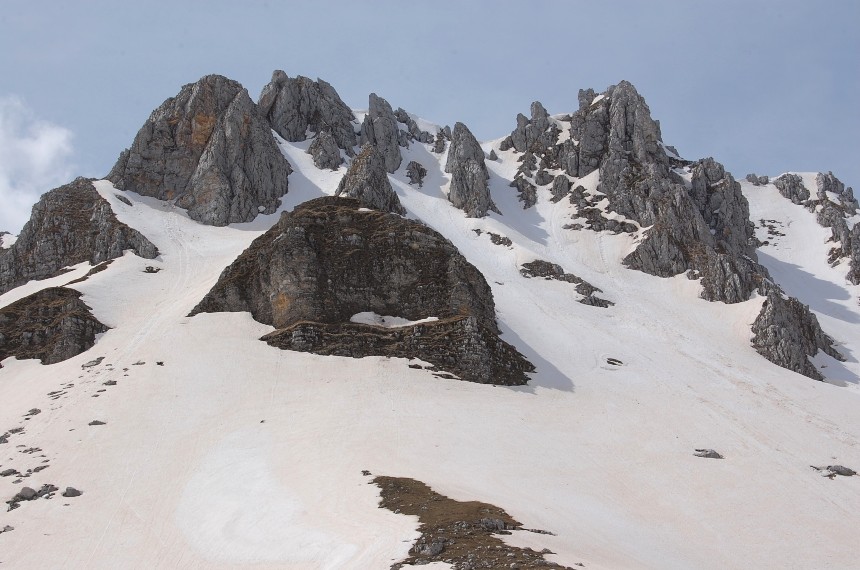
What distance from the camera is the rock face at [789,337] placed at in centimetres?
6556

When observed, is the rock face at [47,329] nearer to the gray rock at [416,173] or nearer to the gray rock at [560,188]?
the gray rock at [416,173]

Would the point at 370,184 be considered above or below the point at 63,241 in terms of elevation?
above

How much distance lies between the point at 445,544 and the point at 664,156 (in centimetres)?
11013

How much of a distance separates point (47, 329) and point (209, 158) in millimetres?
50419

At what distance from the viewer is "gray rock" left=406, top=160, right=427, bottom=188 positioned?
376ft

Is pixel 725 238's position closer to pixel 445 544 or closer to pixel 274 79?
pixel 274 79

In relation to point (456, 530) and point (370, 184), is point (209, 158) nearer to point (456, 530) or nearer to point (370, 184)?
point (370, 184)

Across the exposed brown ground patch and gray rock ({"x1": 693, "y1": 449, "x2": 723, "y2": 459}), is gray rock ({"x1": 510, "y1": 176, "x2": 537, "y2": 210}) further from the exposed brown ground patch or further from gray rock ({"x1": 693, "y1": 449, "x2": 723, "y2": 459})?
the exposed brown ground patch

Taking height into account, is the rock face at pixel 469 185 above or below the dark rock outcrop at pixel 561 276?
above

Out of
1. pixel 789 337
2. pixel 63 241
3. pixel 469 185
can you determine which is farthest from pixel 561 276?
pixel 63 241

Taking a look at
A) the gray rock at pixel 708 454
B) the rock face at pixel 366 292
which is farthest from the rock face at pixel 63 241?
the gray rock at pixel 708 454

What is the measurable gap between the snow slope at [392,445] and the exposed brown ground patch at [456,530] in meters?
0.73

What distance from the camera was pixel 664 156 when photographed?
369 ft

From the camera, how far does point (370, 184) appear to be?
80.0 meters
